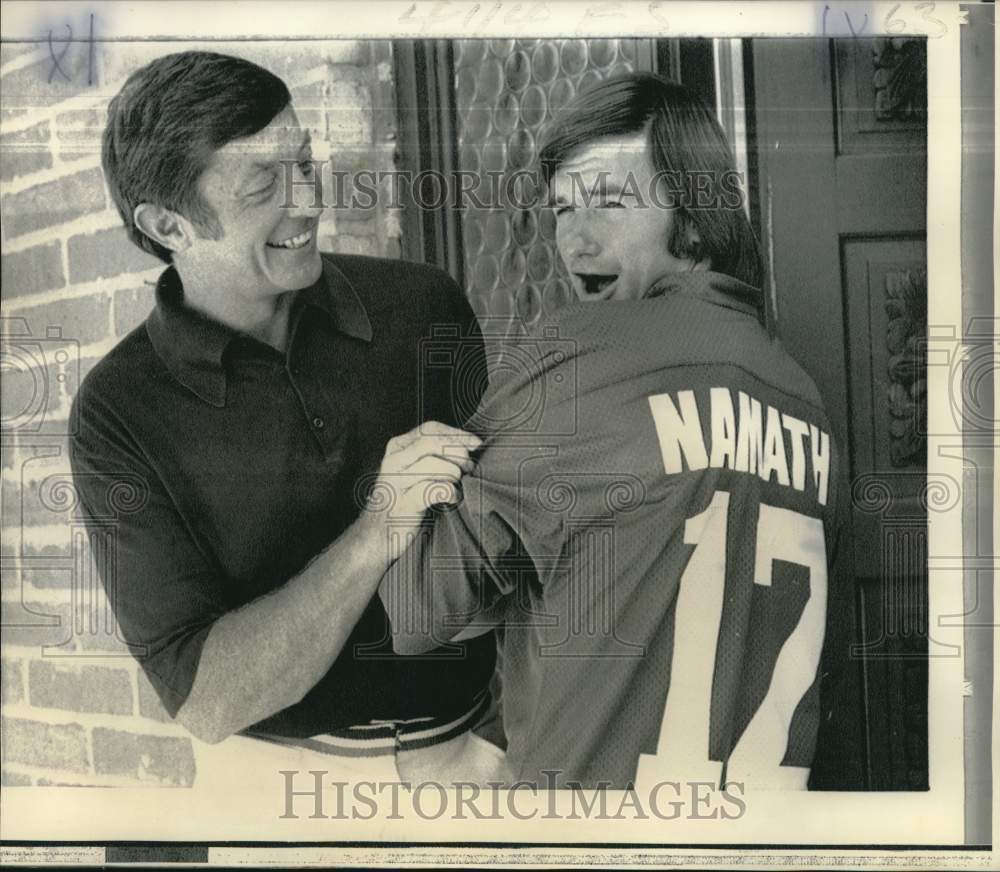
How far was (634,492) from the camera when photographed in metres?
1.47

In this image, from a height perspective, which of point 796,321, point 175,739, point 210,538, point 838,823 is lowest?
point 838,823

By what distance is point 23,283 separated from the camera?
5.01 feet

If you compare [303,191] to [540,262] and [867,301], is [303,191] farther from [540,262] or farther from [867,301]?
[867,301]

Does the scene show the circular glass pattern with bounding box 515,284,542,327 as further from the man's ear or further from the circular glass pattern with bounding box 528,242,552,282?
the man's ear

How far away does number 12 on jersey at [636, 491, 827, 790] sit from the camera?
1474mm

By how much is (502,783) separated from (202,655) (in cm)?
40

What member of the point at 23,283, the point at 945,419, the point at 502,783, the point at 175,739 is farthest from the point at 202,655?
the point at 945,419

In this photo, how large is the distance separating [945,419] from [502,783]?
72cm

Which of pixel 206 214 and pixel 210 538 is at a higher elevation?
pixel 206 214

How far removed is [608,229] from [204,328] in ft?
1.68

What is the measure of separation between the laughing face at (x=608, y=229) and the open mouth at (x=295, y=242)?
31 centimetres

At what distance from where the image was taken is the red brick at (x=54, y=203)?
1505mm

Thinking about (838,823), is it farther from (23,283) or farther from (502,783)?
(23,283)

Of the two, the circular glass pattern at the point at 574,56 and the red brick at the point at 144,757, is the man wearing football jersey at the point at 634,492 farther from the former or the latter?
the red brick at the point at 144,757
